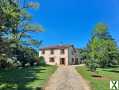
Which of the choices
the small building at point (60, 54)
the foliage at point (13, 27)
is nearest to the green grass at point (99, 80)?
the foliage at point (13, 27)

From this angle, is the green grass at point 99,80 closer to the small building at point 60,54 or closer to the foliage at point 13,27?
the foliage at point 13,27

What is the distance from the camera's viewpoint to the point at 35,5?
39406mm

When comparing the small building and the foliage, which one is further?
the small building

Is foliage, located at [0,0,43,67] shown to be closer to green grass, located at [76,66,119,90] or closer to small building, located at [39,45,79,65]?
green grass, located at [76,66,119,90]

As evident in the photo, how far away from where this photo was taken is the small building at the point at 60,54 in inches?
3280

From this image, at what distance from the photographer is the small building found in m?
83.3

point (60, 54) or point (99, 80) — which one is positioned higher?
point (60, 54)

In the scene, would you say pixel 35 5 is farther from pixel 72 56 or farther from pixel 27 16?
pixel 72 56

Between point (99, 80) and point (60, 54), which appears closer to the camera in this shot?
point (99, 80)

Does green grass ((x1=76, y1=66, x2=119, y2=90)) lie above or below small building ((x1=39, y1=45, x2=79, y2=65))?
below

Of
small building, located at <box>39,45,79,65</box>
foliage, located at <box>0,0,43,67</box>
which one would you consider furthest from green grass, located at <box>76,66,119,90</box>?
small building, located at <box>39,45,79,65</box>

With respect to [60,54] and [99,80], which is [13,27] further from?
[60,54]

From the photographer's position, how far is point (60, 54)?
3324 inches

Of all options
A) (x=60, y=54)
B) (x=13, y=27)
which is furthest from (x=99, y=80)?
(x=60, y=54)
